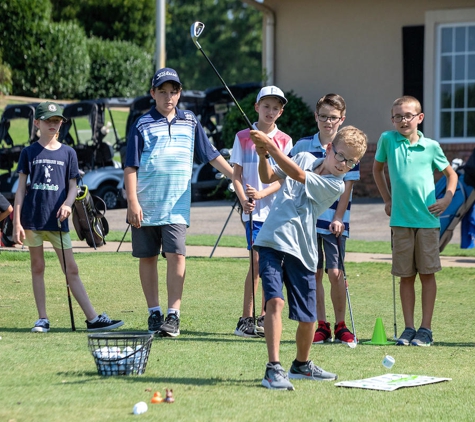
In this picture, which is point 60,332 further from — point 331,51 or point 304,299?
point 331,51

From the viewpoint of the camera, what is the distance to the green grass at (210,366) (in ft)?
16.2

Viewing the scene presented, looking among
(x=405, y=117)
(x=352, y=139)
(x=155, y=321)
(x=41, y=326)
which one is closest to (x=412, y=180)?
(x=405, y=117)

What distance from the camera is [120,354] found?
A: 5.73m

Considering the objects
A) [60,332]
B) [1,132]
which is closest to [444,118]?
[1,132]

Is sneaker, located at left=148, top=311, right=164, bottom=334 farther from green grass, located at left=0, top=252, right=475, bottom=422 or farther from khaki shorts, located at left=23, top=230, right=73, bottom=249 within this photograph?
khaki shorts, located at left=23, top=230, right=73, bottom=249

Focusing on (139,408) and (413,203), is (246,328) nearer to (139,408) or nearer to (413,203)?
(413,203)

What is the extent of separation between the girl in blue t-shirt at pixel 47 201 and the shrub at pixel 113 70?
35.5 metres

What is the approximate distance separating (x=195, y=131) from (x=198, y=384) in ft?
8.50

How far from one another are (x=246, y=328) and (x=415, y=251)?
1.40m

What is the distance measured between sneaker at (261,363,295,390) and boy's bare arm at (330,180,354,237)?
1842mm

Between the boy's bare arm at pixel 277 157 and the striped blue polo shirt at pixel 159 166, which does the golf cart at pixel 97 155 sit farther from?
the boy's bare arm at pixel 277 157

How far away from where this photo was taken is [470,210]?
11.9 metres

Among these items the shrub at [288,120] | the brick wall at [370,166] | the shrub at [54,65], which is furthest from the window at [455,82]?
the shrub at [54,65]

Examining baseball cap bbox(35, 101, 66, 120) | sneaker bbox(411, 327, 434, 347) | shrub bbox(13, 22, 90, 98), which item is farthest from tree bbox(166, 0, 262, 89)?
sneaker bbox(411, 327, 434, 347)
